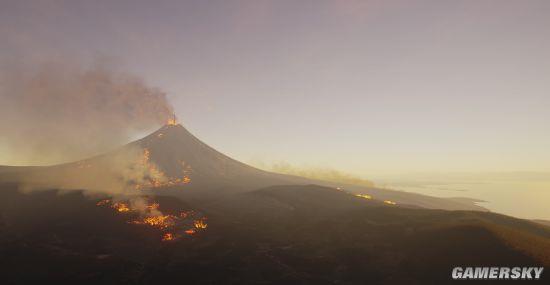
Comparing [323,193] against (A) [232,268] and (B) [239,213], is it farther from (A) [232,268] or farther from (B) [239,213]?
(A) [232,268]

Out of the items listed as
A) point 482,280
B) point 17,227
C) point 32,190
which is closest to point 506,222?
point 482,280

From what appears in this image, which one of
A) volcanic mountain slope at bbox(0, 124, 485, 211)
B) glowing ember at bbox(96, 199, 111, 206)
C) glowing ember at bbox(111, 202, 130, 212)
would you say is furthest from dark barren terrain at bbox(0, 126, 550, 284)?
volcanic mountain slope at bbox(0, 124, 485, 211)

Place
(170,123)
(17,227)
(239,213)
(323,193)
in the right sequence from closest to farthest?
(17,227) < (239,213) < (323,193) < (170,123)

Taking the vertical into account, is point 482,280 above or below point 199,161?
below

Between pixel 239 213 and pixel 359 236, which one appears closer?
pixel 359 236

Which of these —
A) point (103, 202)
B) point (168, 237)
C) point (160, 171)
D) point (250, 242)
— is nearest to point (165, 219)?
point (168, 237)

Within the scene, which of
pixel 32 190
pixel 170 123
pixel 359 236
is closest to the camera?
pixel 359 236
